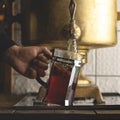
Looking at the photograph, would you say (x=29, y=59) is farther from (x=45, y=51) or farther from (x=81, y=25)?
(x=81, y=25)

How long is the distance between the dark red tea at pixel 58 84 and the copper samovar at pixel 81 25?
10.7 inches

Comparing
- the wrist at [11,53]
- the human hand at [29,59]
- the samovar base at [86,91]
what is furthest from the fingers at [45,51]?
the samovar base at [86,91]

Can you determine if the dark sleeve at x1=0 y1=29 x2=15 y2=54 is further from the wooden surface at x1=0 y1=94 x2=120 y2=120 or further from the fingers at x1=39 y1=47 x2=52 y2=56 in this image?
the wooden surface at x1=0 y1=94 x2=120 y2=120

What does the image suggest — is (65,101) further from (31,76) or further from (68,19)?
(68,19)

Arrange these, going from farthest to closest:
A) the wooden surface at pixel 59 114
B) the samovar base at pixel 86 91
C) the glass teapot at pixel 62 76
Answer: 1. the samovar base at pixel 86 91
2. the glass teapot at pixel 62 76
3. the wooden surface at pixel 59 114

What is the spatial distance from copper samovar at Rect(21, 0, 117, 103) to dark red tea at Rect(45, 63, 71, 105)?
27 centimetres

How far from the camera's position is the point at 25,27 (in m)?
1.28

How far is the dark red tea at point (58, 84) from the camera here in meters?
0.85

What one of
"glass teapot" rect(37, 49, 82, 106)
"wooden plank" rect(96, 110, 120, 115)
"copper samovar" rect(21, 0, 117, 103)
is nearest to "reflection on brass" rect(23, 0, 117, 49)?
"copper samovar" rect(21, 0, 117, 103)

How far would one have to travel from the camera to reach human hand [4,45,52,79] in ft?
2.97

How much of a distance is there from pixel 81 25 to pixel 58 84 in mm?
334

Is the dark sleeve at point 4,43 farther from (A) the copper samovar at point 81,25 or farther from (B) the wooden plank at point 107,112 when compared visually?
(B) the wooden plank at point 107,112

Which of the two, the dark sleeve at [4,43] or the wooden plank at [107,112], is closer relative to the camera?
the wooden plank at [107,112]

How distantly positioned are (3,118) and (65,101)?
20 centimetres
